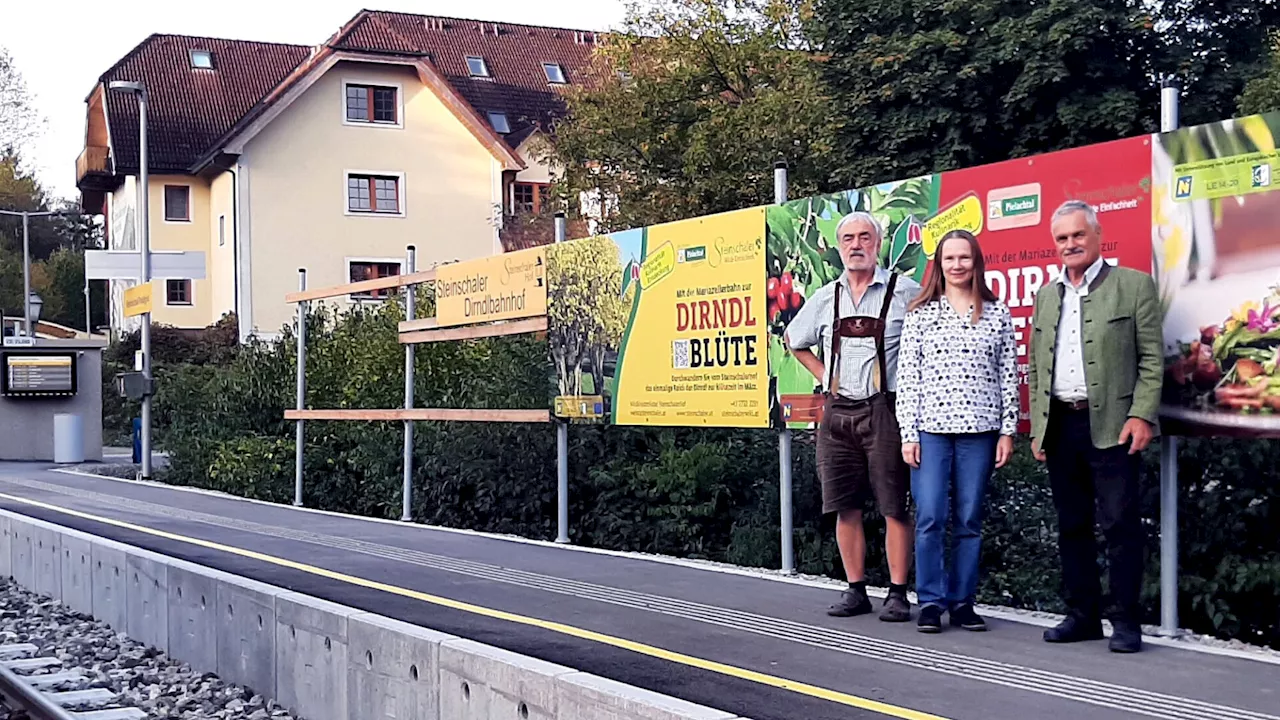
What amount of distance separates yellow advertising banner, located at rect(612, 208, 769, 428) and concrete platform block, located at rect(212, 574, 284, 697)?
3004mm

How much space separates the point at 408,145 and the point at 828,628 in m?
42.4

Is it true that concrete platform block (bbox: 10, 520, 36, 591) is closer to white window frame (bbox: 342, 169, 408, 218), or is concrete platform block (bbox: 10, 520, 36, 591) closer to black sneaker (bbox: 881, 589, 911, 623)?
black sneaker (bbox: 881, 589, 911, 623)

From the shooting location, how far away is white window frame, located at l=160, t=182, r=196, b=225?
2030 inches

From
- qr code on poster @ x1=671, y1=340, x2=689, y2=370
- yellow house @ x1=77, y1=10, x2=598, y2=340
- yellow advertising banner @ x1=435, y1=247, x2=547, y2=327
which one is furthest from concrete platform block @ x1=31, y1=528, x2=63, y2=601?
yellow house @ x1=77, y1=10, x2=598, y2=340

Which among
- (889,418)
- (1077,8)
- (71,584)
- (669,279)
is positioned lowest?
(71,584)

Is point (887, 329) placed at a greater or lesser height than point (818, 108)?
lesser

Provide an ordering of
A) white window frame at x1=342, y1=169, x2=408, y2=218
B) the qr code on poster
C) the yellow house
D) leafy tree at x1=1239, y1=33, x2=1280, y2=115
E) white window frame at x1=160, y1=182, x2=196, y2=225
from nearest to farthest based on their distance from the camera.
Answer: the qr code on poster
leafy tree at x1=1239, y1=33, x2=1280, y2=115
the yellow house
white window frame at x1=342, y1=169, x2=408, y2=218
white window frame at x1=160, y1=182, x2=196, y2=225

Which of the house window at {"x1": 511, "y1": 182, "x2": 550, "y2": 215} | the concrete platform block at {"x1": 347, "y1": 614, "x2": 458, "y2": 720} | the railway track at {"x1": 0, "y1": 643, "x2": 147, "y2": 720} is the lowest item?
the railway track at {"x1": 0, "y1": 643, "x2": 147, "y2": 720}

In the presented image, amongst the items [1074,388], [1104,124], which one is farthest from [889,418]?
[1104,124]

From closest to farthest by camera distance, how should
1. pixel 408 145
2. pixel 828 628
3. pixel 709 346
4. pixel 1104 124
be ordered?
1. pixel 828 628
2. pixel 709 346
3. pixel 1104 124
4. pixel 408 145

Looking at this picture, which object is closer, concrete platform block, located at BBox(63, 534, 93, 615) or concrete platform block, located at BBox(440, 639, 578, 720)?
concrete platform block, located at BBox(440, 639, 578, 720)

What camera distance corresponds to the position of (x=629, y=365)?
36.4ft

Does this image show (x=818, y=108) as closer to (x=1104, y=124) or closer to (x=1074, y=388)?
(x=1104, y=124)

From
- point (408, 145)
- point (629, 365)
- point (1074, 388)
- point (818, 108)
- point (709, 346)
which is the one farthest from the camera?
point (408, 145)
